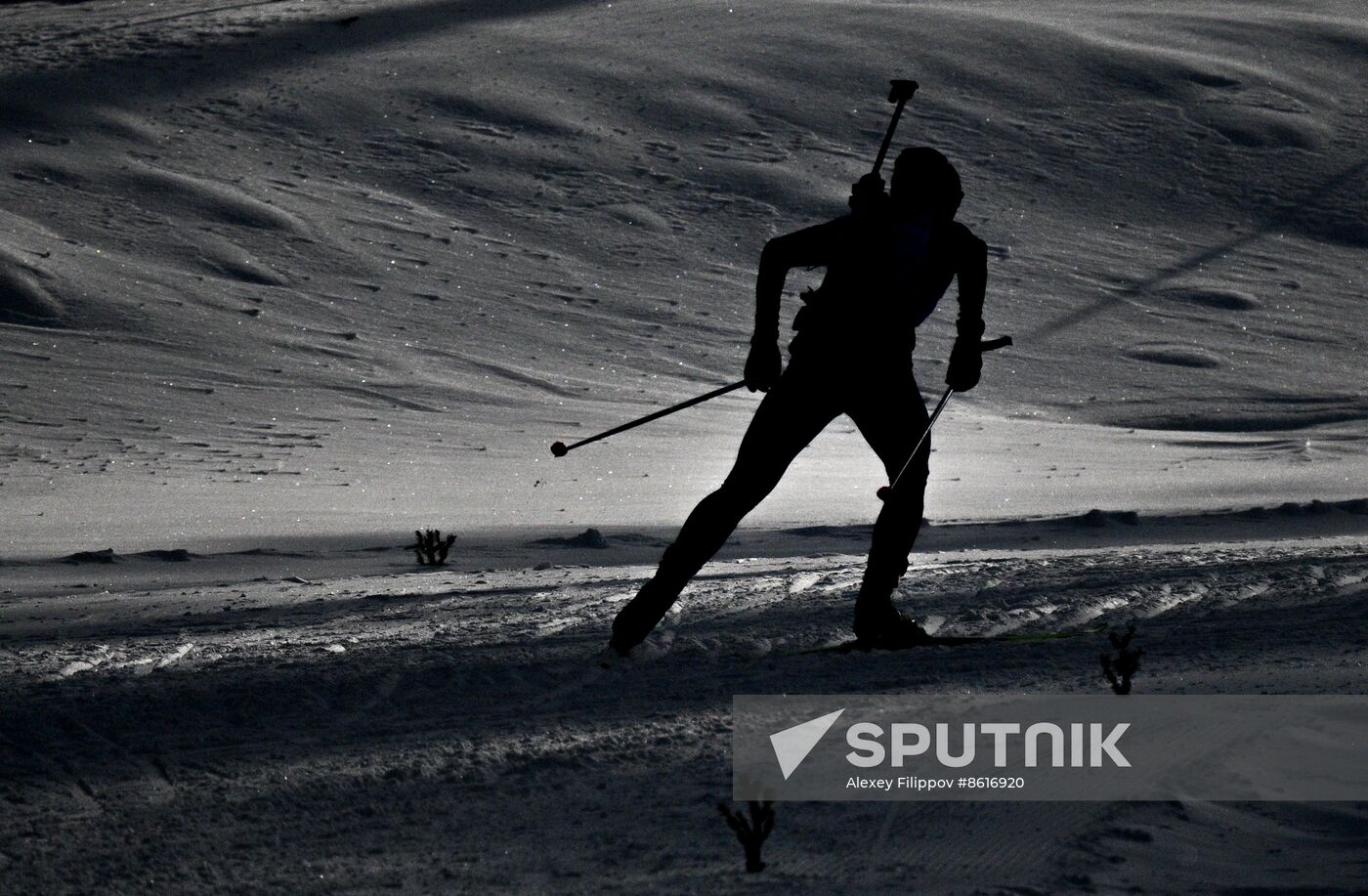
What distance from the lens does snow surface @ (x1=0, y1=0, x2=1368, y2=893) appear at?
11.3 ft

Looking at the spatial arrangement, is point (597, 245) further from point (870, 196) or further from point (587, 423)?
point (870, 196)

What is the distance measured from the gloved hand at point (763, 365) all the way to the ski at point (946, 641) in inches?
34.5

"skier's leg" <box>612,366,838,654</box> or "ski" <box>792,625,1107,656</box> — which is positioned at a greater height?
"skier's leg" <box>612,366,838,654</box>

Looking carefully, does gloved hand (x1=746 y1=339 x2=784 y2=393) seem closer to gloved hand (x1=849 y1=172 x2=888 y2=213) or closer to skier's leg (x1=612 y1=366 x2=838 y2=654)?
skier's leg (x1=612 y1=366 x2=838 y2=654)

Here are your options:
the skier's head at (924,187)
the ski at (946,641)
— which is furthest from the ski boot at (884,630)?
the skier's head at (924,187)

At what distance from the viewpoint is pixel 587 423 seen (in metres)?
18.5

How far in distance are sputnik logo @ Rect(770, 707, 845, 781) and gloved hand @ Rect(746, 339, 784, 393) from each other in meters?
0.90

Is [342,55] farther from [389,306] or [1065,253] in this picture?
[1065,253]

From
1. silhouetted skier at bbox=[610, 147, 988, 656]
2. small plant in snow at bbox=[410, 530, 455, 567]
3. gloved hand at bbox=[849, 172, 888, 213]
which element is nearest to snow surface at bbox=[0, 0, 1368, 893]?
small plant in snow at bbox=[410, 530, 455, 567]

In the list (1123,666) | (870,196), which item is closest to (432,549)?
(870,196)

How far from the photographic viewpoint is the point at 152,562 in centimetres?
801

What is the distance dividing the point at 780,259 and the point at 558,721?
1.34 metres

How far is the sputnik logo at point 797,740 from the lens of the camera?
12.5ft

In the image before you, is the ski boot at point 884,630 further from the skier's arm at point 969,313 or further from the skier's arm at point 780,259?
the skier's arm at point 780,259
